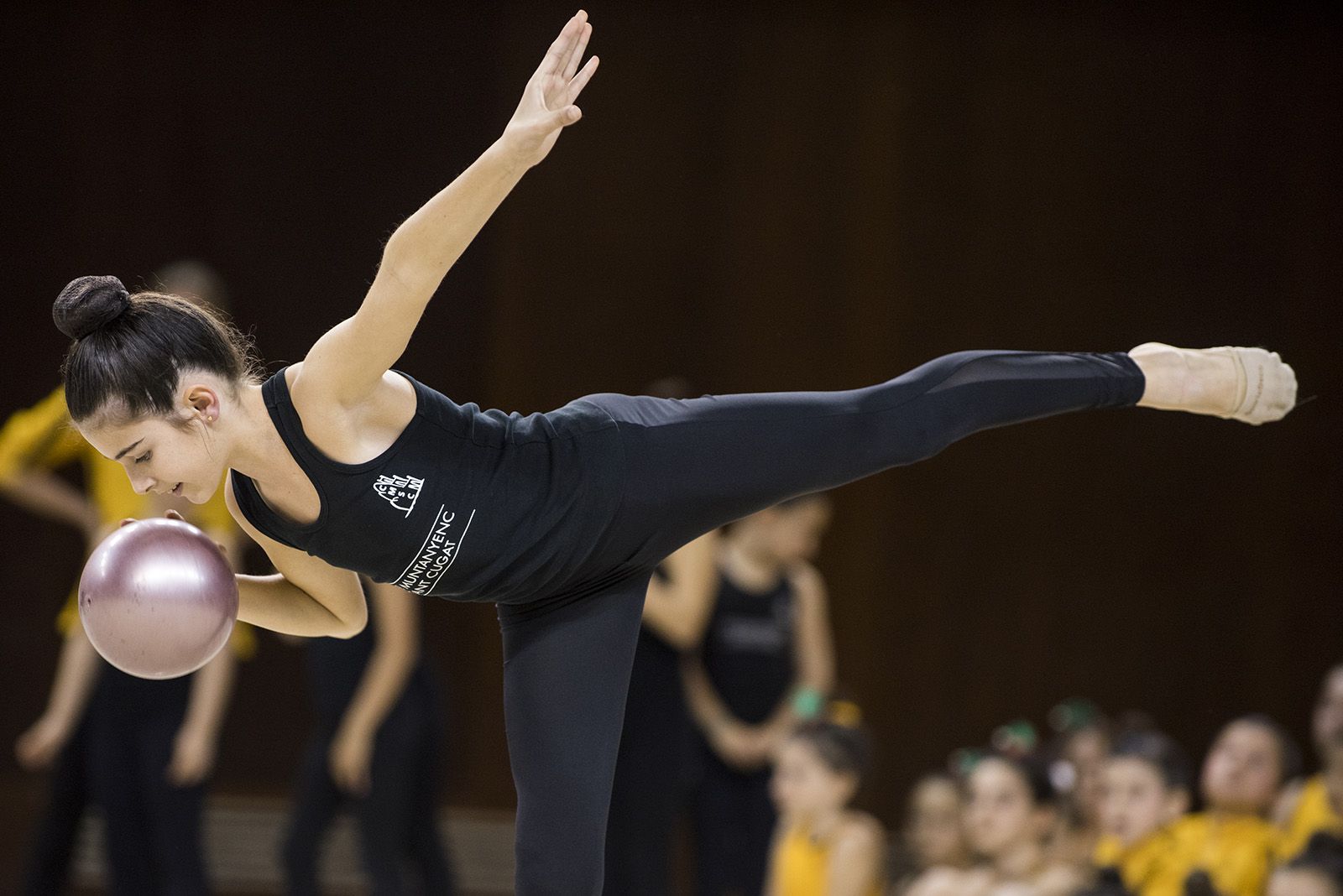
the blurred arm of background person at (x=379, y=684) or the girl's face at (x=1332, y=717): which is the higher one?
the blurred arm of background person at (x=379, y=684)

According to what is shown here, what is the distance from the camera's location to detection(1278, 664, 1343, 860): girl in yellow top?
3553 mm

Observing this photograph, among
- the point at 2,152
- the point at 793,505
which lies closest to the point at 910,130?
the point at 793,505

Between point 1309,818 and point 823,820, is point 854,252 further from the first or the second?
point 1309,818

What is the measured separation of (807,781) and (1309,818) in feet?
3.97

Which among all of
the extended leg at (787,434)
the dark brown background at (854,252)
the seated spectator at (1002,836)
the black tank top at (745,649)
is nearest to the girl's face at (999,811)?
the seated spectator at (1002,836)

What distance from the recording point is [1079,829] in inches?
168

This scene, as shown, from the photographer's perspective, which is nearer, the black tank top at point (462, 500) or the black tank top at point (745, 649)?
the black tank top at point (462, 500)

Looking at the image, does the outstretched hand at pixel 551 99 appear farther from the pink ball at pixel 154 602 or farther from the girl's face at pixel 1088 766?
the girl's face at pixel 1088 766

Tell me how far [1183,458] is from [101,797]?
4201 millimetres

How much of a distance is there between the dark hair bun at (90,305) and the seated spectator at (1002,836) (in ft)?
8.63

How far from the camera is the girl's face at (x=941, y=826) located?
445 centimetres

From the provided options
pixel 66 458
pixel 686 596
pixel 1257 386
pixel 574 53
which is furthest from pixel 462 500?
pixel 66 458

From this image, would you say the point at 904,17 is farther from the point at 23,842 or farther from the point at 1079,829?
the point at 23,842

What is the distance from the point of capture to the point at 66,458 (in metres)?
→ 4.30
